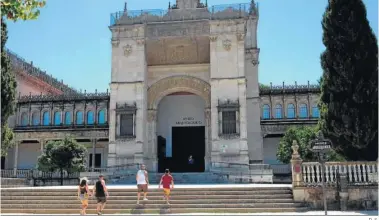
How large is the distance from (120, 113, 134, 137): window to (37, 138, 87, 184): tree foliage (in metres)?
4.32

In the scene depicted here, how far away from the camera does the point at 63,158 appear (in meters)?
28.8

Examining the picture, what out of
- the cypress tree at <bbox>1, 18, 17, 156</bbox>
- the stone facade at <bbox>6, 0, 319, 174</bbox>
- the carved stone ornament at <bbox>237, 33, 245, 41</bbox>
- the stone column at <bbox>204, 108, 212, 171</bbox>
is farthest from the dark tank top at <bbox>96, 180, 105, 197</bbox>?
the carved stone ornament at <bbox>237, 33, 245, 41</bbox>

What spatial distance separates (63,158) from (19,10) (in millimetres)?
21489

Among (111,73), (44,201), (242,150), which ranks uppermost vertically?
(111,73)

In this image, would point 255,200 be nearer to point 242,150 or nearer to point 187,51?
point 242,150

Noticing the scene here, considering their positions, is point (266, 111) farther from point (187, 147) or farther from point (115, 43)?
point (115, 43)

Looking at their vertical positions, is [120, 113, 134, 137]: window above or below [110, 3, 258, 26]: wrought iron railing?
Result: below

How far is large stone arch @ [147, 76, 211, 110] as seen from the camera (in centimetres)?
2925

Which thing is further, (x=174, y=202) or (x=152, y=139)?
(x=152, y=139)

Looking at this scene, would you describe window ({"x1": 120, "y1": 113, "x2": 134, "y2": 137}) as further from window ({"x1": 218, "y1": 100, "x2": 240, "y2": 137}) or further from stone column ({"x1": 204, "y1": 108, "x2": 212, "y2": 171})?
window ({"x1": 218, "y1": 100, "x2": 240, "y2": 137})

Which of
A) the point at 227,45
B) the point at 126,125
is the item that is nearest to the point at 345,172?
the point at 227,45

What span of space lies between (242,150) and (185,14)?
9.94m

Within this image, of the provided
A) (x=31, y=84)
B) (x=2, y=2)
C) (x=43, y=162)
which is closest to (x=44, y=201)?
(x=2, y=2)

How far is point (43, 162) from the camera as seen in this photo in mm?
29281
